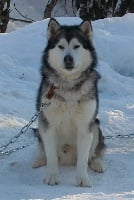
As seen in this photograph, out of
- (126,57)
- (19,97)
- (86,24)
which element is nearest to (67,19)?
(126,57)

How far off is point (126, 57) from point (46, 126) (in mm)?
3870

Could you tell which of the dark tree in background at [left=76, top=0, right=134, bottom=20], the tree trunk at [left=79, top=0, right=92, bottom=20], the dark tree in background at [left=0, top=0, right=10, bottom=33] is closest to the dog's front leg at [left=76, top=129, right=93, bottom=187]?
the dark tree in background at [left=0, top=0, right=10, bottom=33]

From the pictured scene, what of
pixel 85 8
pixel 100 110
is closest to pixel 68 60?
pixel 100 110

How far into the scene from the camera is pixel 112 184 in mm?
4223

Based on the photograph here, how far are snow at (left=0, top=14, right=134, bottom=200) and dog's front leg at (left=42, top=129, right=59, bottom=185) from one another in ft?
0.32

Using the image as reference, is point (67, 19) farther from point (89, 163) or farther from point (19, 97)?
point (89, 163)

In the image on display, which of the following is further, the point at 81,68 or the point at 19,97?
the point at 19,97

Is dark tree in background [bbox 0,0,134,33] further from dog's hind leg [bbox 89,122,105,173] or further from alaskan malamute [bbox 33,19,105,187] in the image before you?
alaskan malamute [bbox 33,19,105,187]

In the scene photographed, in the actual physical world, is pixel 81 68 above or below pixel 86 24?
below

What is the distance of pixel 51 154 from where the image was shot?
13.9ft

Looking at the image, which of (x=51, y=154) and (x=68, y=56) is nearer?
(x=68, y=56)

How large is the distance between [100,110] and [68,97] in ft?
6.46

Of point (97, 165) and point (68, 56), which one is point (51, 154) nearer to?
point (97, 165)

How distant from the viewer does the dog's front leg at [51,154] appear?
4188mm
